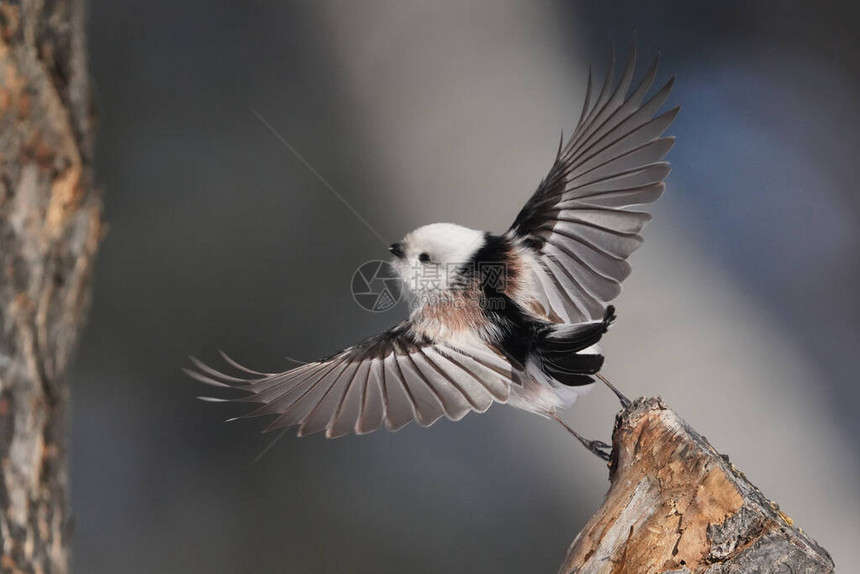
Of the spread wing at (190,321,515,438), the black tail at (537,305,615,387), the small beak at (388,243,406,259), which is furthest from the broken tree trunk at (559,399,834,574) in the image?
the small beak at (388,243,406,259)

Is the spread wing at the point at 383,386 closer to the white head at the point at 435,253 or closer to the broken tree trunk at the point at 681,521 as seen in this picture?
the white head at the point at 435,253

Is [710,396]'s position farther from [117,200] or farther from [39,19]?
[39,19]

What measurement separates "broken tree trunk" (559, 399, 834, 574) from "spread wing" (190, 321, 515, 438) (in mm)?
303

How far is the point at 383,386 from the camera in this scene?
124 centimetres

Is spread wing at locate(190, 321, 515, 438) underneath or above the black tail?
underneath

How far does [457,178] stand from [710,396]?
92 centimetres

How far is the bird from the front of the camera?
1.19 metres

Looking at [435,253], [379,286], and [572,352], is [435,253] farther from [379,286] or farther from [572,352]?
[379,286]

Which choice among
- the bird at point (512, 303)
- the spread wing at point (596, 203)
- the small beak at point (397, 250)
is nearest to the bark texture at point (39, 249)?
the bird at point (512, 303)


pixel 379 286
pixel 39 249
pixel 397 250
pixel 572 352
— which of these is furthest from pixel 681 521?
pixel 379 286

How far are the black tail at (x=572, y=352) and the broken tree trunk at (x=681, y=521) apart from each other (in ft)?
0.48

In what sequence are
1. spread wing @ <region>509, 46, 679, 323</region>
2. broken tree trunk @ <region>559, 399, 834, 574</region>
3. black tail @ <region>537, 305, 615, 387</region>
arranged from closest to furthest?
1. broken tree trunk @ <region>559, 399, 834, 574</region>
2. black tail @ <region>537, 305, 615, 387</region>
3. spread wing @ <region>509, 46, 679, 323</region>

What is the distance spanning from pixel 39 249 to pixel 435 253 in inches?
26.1

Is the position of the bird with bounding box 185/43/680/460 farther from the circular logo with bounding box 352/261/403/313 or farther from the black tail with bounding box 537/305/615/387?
the circular logo with bounding box 352/261/403/313
